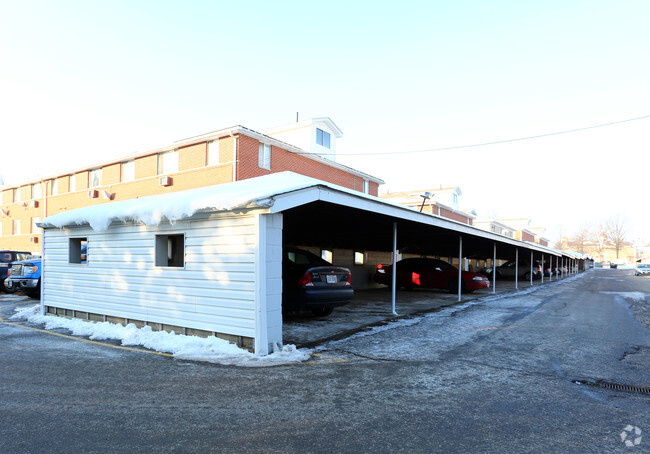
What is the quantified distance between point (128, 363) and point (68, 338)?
294 centimetres

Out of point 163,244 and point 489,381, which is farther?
point 163,244

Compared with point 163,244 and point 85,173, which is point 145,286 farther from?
point 85,173

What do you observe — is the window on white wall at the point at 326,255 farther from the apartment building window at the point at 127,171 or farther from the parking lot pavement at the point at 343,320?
the apartment building window at the point at 127,171

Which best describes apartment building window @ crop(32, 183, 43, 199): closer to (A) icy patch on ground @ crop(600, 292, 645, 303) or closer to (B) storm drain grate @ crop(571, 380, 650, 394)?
(B) storm drain grate @ crop(571, 380, 650, 394)

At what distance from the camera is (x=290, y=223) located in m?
11.2

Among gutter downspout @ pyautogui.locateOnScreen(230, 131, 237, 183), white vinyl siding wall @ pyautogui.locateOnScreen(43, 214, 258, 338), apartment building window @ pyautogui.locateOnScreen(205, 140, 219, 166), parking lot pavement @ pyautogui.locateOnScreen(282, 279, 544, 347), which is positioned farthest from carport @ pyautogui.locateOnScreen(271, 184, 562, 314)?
apartment building window @ pyautogui.locateOnScreen(205, 140, 219, 166)

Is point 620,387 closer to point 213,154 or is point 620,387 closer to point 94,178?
point 213,154

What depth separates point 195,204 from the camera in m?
7.03

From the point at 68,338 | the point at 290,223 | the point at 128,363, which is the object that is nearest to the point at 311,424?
the point at 128,363

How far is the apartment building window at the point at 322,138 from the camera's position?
28184mm

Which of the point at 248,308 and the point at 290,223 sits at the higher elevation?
the point at 290,223

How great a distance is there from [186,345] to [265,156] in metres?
16.4

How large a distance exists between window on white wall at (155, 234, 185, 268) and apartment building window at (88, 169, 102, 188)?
22.3 metres

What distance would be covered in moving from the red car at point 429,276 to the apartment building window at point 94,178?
20.6m
